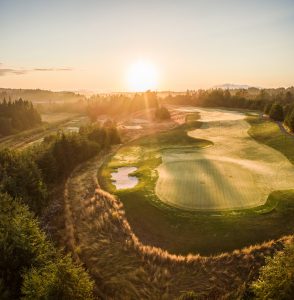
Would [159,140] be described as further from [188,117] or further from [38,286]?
[38,286]

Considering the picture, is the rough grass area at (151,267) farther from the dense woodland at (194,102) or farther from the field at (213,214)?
the dense woodland at (194,102)

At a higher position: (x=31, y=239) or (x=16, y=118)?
(x=16, y=118)

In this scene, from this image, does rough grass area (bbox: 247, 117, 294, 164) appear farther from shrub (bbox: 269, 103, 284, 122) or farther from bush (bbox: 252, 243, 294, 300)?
bush (bbox: 252, 243, 294, 300)

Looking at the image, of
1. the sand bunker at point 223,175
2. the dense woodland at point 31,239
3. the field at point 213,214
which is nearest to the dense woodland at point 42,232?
the dense woodland at point 31,239

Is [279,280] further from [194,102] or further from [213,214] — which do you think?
[194,102]

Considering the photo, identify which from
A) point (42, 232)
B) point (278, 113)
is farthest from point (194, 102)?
point (42, 232)

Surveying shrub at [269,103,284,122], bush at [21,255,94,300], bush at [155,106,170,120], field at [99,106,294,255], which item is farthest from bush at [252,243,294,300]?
bush at [155,106,170,120]
